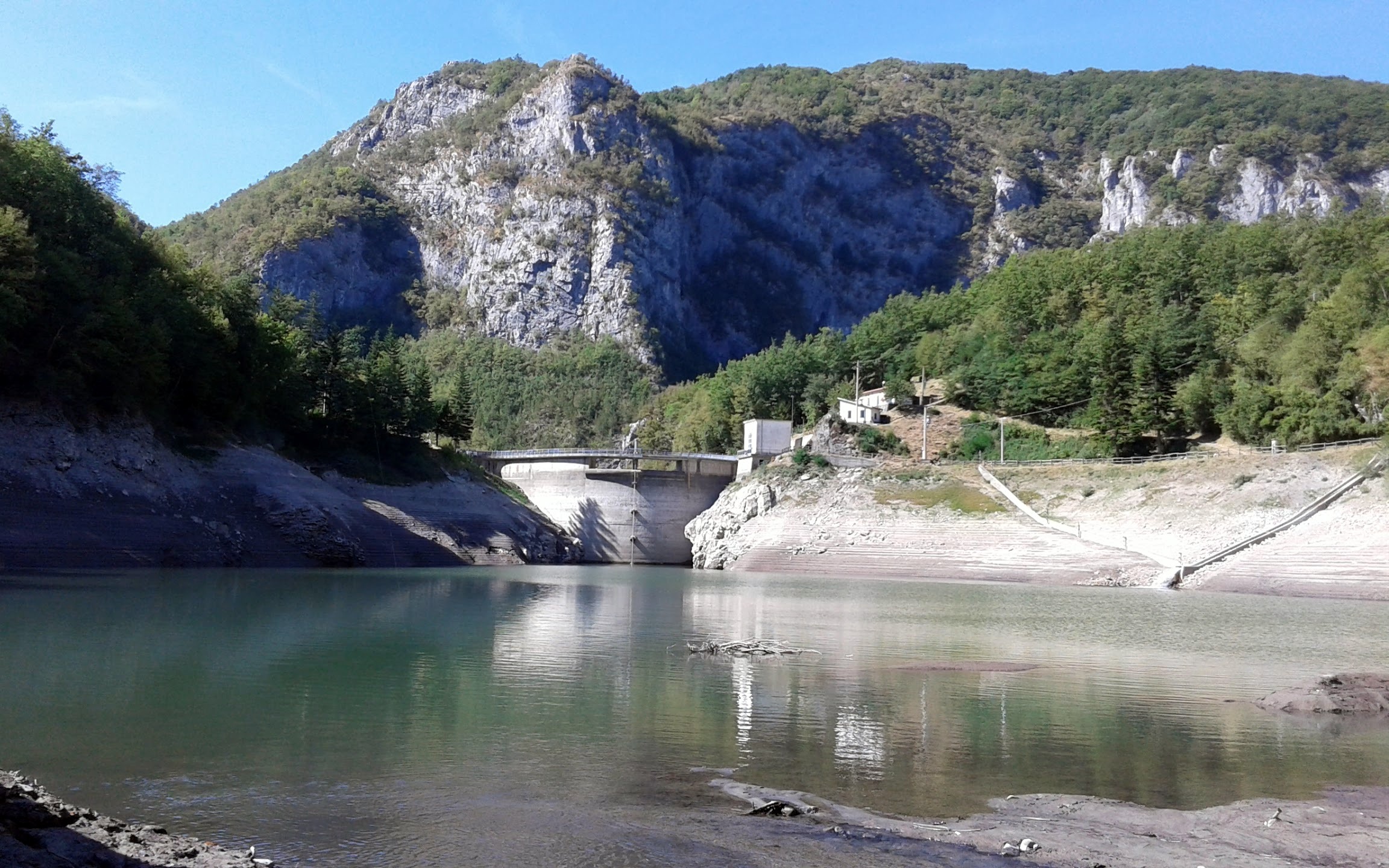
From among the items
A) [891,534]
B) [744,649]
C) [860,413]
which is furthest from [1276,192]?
[744,649]

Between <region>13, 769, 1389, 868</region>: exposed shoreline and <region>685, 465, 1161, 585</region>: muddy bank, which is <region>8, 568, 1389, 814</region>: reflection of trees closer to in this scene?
<region>13, 769, 1389, 868</region>: exposed shoreline

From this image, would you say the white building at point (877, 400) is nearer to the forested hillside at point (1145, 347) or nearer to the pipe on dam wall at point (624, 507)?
the forested hillside at point (1145, 347)

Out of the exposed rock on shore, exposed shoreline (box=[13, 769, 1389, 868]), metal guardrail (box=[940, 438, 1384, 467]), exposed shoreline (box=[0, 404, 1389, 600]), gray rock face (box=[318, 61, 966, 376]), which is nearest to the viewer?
exposed shoreline (box=[13, 769, 1389, 868])

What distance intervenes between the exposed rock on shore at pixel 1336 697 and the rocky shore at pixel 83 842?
1624 centimetres

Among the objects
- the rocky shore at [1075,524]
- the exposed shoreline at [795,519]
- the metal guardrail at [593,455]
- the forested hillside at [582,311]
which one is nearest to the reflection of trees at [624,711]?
the exposed shoreline at [795,519]

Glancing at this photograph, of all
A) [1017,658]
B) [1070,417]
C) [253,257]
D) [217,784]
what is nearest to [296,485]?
[1017,658]

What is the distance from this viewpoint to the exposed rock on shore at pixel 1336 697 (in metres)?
17.8

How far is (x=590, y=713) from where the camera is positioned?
1675 cm

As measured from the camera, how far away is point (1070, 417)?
87500mm

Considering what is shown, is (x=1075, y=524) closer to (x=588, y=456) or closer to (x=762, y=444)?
(x=762, y=444)

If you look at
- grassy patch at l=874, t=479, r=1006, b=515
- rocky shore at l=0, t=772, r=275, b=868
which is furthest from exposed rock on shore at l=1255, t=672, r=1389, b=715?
grassy patch at l=874, t=479, r=1006, b=515

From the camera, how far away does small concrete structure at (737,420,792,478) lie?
8844 cm

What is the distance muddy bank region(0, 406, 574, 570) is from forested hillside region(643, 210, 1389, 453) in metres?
46.5

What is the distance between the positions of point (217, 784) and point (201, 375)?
5463 cm
